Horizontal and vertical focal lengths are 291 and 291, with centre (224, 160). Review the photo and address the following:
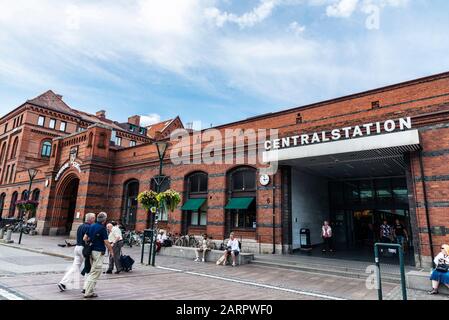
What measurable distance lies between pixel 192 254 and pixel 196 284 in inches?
217

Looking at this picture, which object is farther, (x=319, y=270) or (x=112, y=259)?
(x=319, y=270)

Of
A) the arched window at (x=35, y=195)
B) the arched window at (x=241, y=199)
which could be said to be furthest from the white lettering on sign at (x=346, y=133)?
the arched window at (x=35, y=195)

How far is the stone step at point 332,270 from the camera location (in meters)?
8.78

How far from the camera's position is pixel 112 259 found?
29.0ft

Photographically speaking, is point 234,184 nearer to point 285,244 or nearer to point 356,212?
point 285,244

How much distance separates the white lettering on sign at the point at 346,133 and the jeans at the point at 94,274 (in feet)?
29.1

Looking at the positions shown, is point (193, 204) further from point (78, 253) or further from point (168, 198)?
point (78, 253)

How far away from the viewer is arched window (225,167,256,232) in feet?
49.2

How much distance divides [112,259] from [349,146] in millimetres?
8962

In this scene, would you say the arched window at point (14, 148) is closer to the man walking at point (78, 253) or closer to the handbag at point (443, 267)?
the man walking at point (78, 253)

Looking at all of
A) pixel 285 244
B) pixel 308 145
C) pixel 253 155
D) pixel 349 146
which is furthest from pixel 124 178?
pixel 349 146

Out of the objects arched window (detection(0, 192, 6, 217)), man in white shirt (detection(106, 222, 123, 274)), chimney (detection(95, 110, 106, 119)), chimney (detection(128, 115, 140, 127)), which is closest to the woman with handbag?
man in white shirt (detection(106, 222, 123, 274))

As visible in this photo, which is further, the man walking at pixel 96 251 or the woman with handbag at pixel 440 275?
the woman with handbag at pixel 440 275

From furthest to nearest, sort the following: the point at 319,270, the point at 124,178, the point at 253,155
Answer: the point at 124,178 < the point at 253,155 < the point at 319,270
